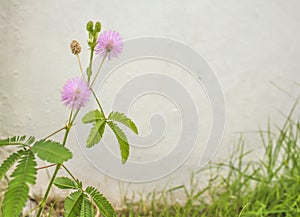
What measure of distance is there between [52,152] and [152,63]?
3.89ft

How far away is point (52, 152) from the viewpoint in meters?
1.10

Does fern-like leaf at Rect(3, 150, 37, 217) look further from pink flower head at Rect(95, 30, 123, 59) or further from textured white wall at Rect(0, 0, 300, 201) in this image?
textured white wall at Rect(0, 0, 300, 201)

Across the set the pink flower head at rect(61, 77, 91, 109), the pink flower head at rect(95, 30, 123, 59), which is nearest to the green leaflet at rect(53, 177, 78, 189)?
the pink flower head at rect(61, 77, 91, 109)

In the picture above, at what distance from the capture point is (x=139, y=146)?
7.20 feet

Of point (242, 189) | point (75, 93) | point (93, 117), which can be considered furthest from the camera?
point (242, 189)

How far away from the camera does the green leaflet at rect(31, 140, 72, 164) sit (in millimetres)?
1074

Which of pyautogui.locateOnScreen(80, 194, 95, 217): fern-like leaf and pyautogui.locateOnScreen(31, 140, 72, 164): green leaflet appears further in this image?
pyautogui.locateOnScreen(80, 194, 95, 217): fern-like leaf

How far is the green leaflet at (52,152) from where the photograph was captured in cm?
107

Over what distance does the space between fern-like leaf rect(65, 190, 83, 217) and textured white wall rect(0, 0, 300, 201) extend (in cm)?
95

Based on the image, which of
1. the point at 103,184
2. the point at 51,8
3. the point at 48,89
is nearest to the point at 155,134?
the point at 103,184

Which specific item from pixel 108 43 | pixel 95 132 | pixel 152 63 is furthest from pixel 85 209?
pixel 152 63

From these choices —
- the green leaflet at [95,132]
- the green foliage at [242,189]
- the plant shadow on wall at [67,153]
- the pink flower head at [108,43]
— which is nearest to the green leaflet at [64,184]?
the plant shadow on wall at [67,153]

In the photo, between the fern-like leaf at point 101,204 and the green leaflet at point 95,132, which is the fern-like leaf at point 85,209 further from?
the green leaflet at point 95,132

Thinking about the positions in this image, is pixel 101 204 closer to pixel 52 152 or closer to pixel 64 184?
pixel 64 184
